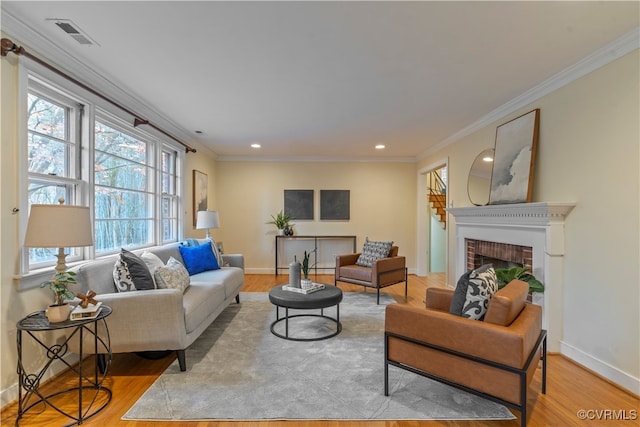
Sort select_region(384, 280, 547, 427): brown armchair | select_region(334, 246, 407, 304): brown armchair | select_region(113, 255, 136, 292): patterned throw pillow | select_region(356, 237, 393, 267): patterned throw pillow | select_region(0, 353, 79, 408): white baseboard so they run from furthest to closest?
select_region(356, 237, 393, 267): patterned throw pillow
select_region(334, 246, 407, 304): brown armchair
select_region(113, 255, 136, 292): patterned throw pillow
select_region(0, 353, 79, 408): white baseboard
select_region(384, 280, 547, 427): brown armchair

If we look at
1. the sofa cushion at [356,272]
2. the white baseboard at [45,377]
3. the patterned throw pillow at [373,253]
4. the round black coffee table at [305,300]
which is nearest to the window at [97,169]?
the white baseboard at [45,377]

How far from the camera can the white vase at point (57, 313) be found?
1909mm

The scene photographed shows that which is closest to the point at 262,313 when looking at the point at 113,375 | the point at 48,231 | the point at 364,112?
the point at 113,375

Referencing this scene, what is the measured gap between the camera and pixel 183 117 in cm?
405

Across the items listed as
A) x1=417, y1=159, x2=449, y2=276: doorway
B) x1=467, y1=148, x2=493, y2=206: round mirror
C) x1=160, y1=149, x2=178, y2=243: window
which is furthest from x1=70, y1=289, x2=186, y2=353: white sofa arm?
x1=417, y1=159, x2=449, y2=276: doorway

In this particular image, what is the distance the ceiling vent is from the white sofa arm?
186cm

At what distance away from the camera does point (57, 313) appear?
192 centimetres

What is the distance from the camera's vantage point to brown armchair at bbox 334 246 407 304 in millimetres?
4355

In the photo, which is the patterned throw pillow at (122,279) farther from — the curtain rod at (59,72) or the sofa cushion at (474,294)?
the sofa cushion at (474,294)

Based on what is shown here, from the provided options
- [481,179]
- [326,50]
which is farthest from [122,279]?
[481,179]

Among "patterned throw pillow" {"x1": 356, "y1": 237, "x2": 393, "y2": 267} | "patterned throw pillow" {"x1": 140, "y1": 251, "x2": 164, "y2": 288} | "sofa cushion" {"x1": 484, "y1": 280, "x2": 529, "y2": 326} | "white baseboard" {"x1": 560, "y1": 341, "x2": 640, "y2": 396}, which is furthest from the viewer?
"patterned throw pillow" {"x1": 356, "y1": 237, "x2": 393, "y2": 267}

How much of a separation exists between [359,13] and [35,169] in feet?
8.41

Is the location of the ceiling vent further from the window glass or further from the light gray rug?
the light gray rug

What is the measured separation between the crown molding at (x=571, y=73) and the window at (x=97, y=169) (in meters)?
4.13
